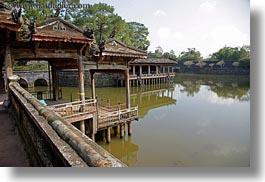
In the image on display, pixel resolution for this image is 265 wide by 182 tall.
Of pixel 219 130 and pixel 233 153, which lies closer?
pixel 233 153

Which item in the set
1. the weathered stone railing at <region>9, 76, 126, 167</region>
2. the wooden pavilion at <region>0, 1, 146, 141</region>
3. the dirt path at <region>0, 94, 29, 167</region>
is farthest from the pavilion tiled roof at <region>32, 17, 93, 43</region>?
the weathered stone railing at <region>9, 76, 126, 167</region>

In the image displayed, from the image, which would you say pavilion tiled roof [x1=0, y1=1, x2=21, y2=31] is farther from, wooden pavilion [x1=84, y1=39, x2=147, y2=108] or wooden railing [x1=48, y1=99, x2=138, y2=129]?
wooden pavilion [x1=84, y1=39, x2=147, y2=108]

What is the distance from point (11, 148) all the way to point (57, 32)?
3.05 metres

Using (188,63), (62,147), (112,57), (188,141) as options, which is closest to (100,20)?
(112,57)

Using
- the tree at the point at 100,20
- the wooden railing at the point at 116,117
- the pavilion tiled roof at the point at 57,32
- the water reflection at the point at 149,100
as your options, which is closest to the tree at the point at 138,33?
the tree at the point at 100,20

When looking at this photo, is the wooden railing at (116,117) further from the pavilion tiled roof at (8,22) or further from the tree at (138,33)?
the tree at (138,33)

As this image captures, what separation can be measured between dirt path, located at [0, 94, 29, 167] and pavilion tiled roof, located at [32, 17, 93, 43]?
6.30 feet

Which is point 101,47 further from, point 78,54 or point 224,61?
point 224,61

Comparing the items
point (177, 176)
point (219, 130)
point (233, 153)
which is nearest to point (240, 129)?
point (219, 130)

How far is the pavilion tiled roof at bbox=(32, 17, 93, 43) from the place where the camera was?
435cm

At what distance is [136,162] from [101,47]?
9.09 ft

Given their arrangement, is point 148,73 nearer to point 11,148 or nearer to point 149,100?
point 149,100

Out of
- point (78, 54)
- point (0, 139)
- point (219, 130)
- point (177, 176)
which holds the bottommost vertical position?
point (219, 130)

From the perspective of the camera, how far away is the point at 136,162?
511 centimetres
